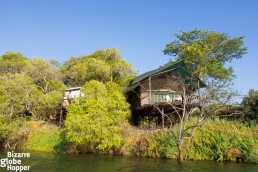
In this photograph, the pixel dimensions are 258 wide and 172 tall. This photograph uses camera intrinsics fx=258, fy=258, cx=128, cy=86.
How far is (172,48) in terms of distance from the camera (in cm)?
3866

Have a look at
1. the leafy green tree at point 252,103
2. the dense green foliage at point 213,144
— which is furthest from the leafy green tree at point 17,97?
the leafy green tree at point 252,103

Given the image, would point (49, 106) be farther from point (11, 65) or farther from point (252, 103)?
point (252, 103)

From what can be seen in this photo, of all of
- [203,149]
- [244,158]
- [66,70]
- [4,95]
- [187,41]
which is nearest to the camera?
[244,158]

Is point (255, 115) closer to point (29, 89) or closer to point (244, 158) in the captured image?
point (244, 158)

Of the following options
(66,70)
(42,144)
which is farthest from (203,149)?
(66,70)

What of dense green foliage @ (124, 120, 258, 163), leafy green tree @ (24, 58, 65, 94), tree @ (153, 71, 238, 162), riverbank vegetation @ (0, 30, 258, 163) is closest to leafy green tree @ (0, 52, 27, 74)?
riverbank vegetation @ (0, 30, 258, 163)

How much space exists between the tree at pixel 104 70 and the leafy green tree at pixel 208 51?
8020 millimetres

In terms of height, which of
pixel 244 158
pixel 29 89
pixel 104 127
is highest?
pixel 29 89

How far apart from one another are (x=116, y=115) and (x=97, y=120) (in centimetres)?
206

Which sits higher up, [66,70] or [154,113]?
[66,70]

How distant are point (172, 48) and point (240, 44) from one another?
941cm

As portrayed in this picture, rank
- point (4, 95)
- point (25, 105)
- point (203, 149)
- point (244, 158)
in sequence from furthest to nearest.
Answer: point (25, 105) → point (4, 95) → point (203, 149) → point (244, 158)

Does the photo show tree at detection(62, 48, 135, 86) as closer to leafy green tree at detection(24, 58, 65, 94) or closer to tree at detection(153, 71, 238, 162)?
leafy green tree at detection(24, 58, 65, 94)

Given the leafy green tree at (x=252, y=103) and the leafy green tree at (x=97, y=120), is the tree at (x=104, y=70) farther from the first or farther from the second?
the leafy green tree at (x=252, y=103)
